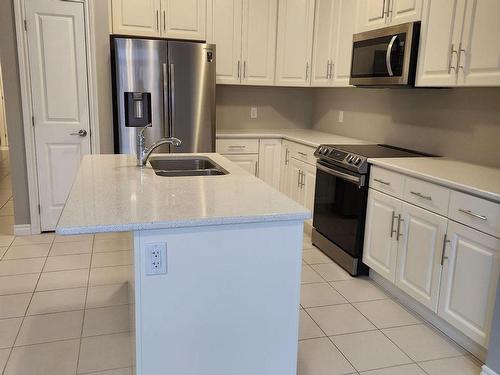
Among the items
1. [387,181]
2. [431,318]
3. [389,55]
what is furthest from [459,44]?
[431,318]

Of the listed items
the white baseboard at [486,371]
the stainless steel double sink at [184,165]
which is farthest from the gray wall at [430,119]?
the stainless steel double sink at [184,165]

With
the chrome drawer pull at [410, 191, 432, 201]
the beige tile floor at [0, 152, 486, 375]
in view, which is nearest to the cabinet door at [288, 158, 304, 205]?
the beige tile floor at [0, 152, 486, 375]

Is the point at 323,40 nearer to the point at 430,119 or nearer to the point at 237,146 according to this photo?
the point at 237,146

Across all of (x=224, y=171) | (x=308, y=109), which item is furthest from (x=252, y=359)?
(x=308, y=109)

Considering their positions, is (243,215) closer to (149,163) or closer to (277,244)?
(277,244)

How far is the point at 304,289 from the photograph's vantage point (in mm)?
3049

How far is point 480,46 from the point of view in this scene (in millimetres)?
2451

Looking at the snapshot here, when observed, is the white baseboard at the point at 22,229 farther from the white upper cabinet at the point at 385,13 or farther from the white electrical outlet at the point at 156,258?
the white upper cabinet at the point at 385,13

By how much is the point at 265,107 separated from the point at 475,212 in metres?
3.26

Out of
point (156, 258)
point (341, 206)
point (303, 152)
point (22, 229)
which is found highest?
point (303, 152)

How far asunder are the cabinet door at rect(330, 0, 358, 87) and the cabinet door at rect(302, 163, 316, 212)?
32.6 inches

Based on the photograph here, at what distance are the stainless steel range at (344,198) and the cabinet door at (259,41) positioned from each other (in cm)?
135

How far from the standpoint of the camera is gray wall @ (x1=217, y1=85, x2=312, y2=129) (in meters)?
4.93

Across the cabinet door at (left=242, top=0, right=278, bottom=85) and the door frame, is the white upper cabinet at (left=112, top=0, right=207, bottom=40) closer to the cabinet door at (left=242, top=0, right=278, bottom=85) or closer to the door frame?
the door frame
